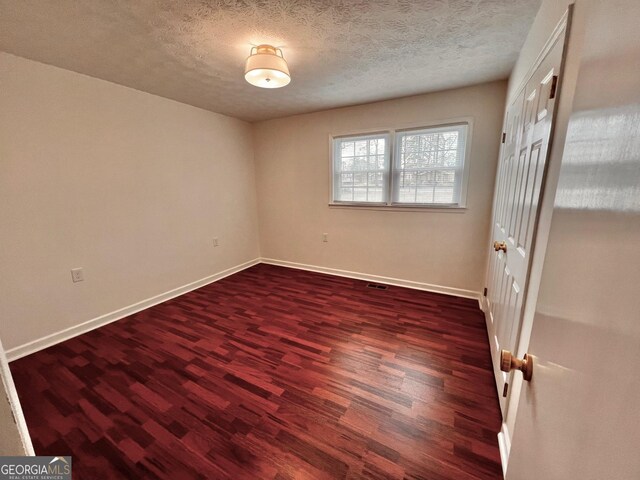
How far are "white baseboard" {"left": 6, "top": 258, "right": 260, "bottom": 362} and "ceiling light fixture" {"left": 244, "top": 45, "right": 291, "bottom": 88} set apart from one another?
8.54 ft

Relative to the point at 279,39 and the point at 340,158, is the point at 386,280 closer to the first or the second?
the point at 340,158

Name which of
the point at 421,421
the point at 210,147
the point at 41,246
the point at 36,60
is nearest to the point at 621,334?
the point at 421,421

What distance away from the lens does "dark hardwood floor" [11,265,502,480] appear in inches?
→ 49.8

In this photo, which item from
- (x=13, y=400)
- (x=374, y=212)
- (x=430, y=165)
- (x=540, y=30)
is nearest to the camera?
(x=13, y=400)

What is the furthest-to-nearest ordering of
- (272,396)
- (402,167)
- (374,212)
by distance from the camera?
(374,212)
(402,167)
(272,396)

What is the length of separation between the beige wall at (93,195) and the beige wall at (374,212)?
3.27 feet

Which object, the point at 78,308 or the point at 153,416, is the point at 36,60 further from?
the point at 153,416

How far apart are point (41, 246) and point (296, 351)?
232 centimetres

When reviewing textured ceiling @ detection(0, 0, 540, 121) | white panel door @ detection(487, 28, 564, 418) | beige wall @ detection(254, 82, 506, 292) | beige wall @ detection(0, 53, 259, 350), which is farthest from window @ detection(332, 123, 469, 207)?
beige wall @ detection(0, 53, 259, 350)

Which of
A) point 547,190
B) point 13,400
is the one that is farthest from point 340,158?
point 13,400

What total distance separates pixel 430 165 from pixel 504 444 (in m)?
2.59

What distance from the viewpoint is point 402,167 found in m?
3.12

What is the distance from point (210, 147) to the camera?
3.43 metres

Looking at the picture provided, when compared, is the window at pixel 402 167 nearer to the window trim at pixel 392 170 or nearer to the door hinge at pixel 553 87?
the window trim at pixel 392 170
